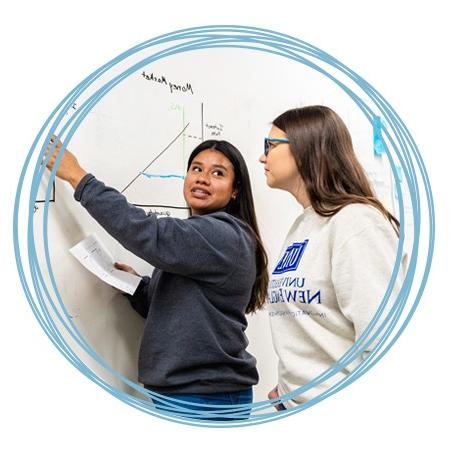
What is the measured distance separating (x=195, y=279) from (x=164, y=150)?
12.8 inches

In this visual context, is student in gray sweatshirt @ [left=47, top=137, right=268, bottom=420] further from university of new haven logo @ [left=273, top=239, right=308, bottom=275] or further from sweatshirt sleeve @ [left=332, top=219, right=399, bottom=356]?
sweatshirt sleeve @ [left=332, top=219, right=399, bottom=356]

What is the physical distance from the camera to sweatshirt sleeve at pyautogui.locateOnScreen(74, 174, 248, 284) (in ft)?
3.03

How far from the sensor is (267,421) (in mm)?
1007

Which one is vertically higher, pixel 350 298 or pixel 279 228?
pixel 279 228

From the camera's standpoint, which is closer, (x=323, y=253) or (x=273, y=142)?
(x=323, y=253)

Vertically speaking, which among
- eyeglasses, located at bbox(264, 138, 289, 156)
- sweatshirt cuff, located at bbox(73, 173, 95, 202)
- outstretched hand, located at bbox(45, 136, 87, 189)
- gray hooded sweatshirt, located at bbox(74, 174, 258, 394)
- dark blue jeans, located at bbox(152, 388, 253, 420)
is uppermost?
eyeglasses, located at bbox(264, 138, 289, 156)

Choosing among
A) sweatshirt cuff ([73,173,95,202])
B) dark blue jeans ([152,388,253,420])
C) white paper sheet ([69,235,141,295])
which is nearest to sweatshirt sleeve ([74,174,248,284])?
sweatshirt cuff ([73,173,95,202])

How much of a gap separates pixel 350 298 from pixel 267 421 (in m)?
0.27

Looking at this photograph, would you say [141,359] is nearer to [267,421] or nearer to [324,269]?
[267,421]

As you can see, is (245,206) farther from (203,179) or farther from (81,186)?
(81,186)

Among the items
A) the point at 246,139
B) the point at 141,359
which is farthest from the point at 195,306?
the point at 246,139

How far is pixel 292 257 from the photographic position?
1.06 meters

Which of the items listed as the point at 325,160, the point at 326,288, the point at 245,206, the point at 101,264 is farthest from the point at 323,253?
the point at 101,264

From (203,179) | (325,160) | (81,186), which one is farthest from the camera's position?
(203,179)
